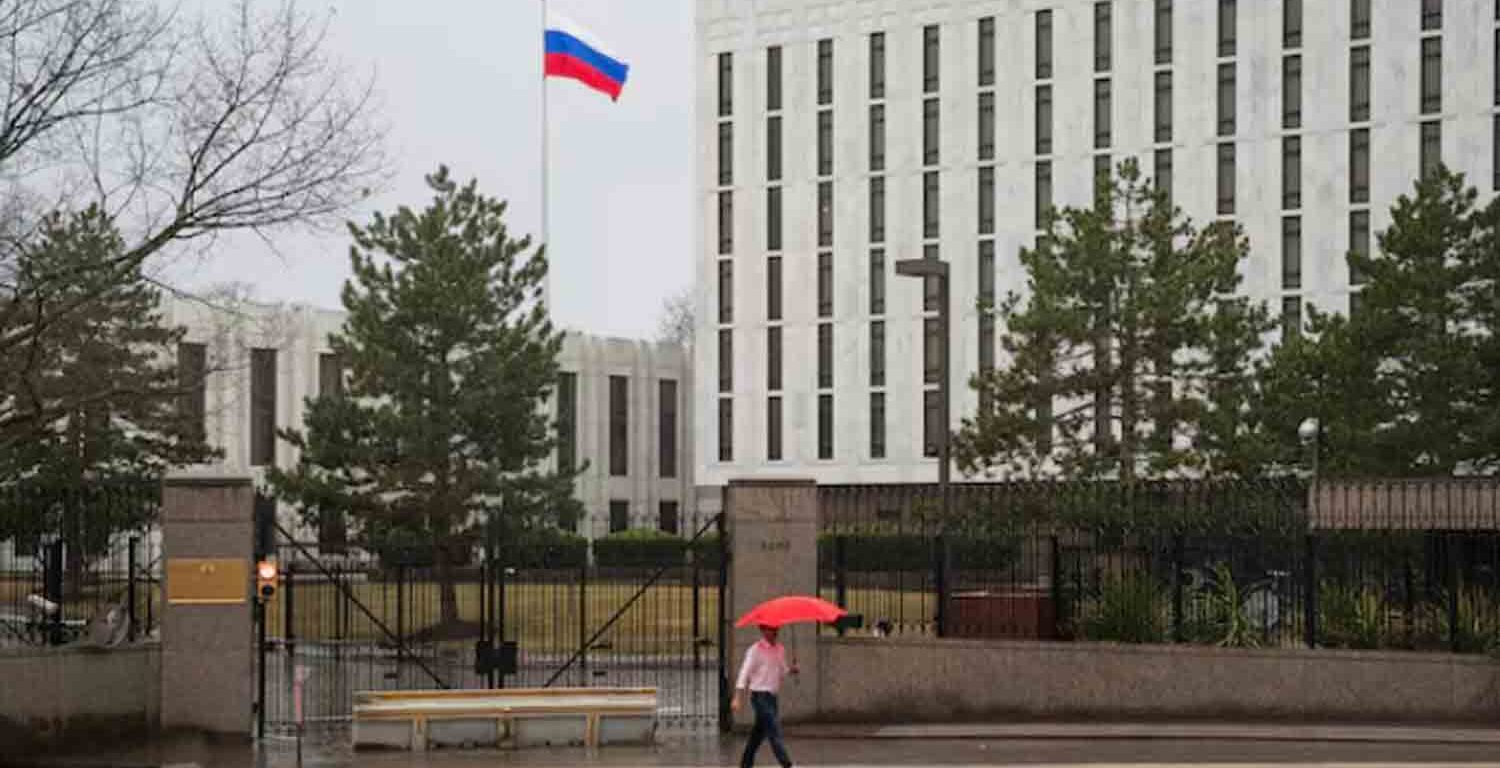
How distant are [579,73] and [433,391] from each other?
22057mm

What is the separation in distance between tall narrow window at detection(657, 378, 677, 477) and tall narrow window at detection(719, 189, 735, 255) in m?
12.4

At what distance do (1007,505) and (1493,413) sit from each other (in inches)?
952

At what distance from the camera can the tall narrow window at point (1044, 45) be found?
3447 inches

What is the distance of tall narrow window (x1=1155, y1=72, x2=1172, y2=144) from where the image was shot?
8488cm

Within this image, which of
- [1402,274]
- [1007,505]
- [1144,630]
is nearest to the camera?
[1144,630]

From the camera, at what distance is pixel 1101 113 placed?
86.1m

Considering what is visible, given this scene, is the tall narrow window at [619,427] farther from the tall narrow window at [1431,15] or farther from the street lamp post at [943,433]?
the street lamp post at [943,433]

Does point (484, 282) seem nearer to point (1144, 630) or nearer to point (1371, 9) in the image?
→ point (1144, 630)

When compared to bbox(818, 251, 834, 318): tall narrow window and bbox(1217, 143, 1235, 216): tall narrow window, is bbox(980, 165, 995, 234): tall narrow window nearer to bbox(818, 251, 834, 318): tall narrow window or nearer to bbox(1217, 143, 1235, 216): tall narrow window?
bbox(818, 251, 834, 318): tall narrow window

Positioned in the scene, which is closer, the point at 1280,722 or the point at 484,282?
the point at 1280,722

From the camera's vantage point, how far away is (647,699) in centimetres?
2709

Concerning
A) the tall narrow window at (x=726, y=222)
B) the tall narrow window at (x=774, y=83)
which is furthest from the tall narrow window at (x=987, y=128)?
the tall narrow window at (x=726, y=222)

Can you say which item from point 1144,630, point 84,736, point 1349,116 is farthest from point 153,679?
point 1349,116

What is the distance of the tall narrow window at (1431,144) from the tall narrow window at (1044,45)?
556 inches
